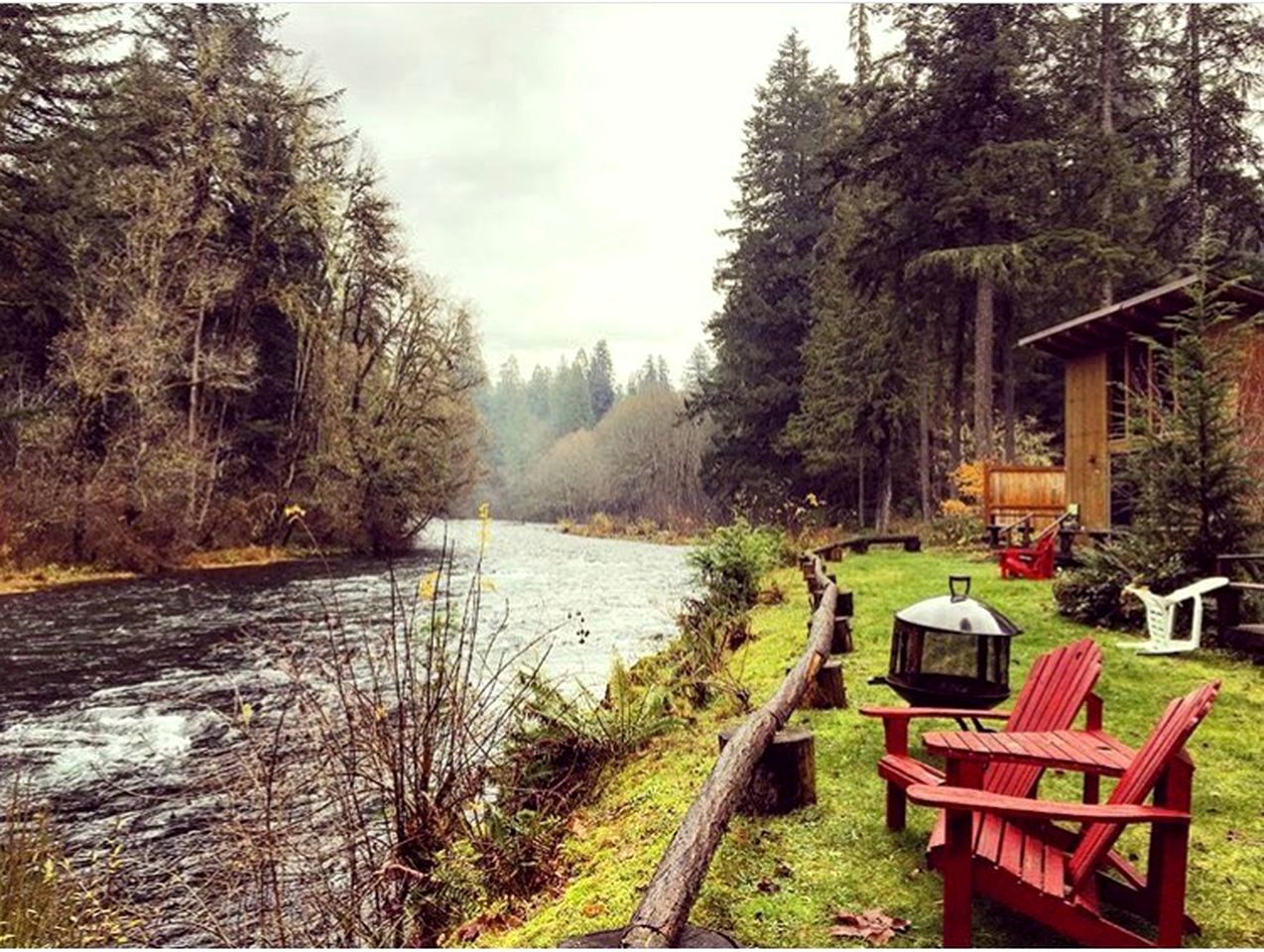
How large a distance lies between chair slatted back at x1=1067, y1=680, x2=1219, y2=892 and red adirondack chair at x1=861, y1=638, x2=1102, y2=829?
533mm

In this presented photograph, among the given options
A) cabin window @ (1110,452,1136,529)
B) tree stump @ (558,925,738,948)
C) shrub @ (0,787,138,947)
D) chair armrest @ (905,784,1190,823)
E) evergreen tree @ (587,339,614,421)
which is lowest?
shrub @ (0,787,138,947)

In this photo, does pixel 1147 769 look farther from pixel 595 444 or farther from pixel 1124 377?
pixel 595 444

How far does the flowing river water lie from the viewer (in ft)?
20.0

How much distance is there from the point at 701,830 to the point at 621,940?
0.76 meters

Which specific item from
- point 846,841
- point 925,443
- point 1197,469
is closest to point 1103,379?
point 925,443

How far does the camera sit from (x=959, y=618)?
14.5 ft

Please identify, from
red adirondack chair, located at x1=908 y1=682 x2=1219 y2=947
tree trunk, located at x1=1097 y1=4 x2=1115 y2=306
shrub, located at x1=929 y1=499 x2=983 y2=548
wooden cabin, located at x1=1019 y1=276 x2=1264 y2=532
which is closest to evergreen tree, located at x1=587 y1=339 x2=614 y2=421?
tree trunk, located at x1=1097 y1=4 x2=1115 y2=306

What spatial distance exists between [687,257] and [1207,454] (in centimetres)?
4006

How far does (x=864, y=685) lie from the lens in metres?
6.95

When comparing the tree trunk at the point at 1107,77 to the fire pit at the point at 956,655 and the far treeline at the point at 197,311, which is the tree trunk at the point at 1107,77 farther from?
the fire pit at the point at 956,655

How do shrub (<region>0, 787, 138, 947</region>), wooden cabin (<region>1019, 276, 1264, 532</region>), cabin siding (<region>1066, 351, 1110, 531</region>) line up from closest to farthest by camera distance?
shrub (<region>0, 787, 138, 947</region>), wooden cabin (<region>1019, 276, 1264, 532</region>), cabin siding (<region>1066, 351, 1110, 531</region>)

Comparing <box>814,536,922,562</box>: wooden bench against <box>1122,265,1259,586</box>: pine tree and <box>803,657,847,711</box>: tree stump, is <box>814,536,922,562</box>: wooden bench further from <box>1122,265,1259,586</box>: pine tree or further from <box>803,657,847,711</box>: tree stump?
<box>803,657,847,711</box>: tree stump

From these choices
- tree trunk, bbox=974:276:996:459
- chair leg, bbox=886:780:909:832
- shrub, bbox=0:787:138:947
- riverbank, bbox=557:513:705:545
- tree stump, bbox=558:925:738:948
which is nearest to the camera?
tree stump, bbox=558:925:738:948

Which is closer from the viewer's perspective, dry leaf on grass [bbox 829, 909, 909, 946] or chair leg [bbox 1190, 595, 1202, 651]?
dry leaf on grass [bbox 829, 909, 909, 946]
